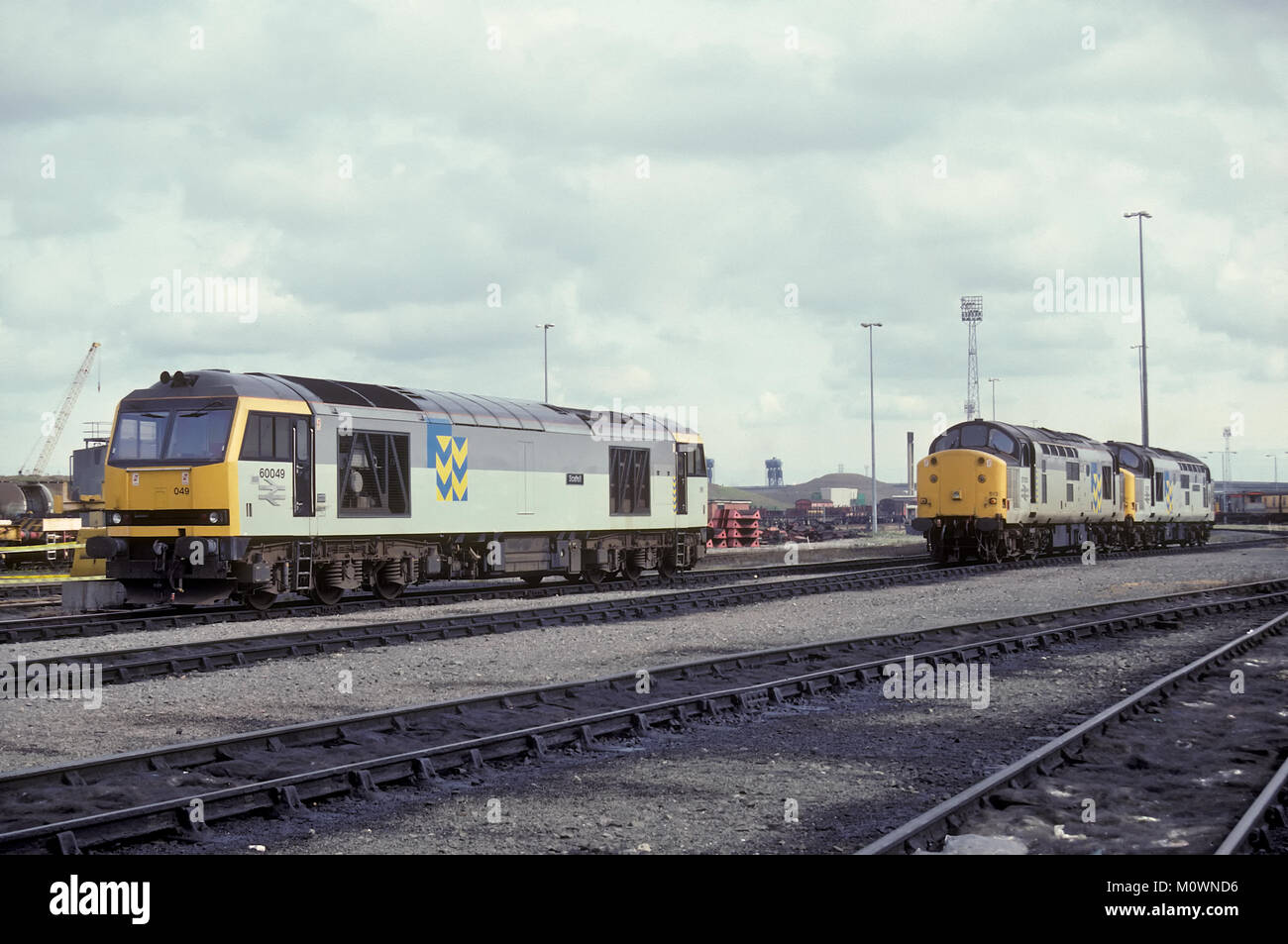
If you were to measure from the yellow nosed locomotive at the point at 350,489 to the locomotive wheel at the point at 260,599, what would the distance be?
37mm

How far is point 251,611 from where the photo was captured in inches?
772

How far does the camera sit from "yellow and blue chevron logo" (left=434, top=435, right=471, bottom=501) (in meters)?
22.8

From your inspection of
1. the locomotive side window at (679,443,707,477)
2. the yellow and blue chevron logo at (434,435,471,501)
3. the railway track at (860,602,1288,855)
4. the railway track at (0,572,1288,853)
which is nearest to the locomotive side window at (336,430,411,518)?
the yellow and blue chevron logo at (434,435,471,501)

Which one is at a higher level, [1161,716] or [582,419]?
[582,419]

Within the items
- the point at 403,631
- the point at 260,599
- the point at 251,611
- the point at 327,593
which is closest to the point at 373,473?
the point at 327,593

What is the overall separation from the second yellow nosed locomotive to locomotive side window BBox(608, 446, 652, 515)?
422 inches

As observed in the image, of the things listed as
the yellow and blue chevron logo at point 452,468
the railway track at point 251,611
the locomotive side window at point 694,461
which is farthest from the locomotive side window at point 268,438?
the locomotive side window at point 694,461

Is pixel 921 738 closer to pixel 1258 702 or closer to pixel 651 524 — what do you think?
pixel 1258 702

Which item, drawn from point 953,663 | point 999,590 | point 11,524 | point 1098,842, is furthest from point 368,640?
point 11,524

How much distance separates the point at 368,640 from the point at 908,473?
113 metres

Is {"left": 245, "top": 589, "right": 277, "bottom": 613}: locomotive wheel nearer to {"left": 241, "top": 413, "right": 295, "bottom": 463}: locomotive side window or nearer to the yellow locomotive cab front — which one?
{"left": 241, "top": 413, "right": 295, "bottom": 463}: locomotive side window

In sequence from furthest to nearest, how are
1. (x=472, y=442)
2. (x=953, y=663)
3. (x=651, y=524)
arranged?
(x=651, y=524), (x=472, y=442), (x=953, y=663)

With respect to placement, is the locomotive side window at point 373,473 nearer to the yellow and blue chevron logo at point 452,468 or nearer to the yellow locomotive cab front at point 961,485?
the yellow and blue chevron logo at point 452,468

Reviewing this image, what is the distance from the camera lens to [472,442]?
77.4 ft
